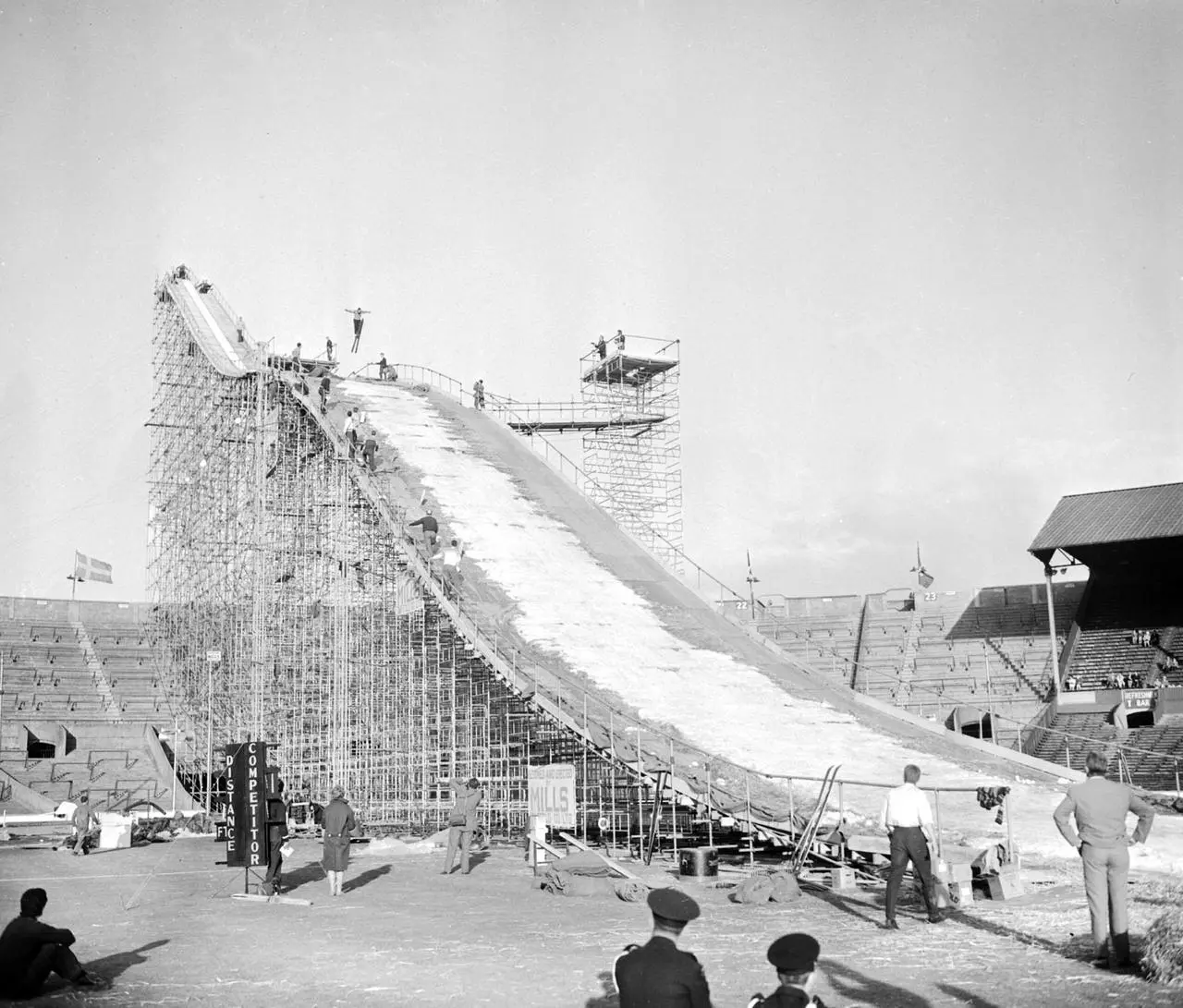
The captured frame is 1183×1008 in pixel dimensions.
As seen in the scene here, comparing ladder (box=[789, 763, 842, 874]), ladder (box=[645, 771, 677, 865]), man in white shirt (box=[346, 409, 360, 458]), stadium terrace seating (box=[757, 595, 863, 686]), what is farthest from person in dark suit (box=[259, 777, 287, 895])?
stadium terrace seating (box=[757, 595, 863, 686])

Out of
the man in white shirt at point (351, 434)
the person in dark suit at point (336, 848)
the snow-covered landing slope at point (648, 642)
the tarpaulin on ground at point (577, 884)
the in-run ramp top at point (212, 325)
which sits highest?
the in-run ramp top at point (212, 325)

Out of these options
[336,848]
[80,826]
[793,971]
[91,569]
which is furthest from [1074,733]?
[91,569]

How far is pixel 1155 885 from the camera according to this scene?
1049 centimetres

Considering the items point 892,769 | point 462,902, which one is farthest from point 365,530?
point 462,902

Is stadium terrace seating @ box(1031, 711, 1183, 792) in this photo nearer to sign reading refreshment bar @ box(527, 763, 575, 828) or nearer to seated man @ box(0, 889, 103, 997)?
sign reading refreshment bar @ box(527, 763, 575, 828)

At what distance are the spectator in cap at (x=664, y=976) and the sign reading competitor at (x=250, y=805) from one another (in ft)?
32.3

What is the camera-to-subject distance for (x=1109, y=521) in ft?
111

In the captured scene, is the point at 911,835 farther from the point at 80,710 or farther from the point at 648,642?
the point at 80,710

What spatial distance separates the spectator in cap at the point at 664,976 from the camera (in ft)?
14.1

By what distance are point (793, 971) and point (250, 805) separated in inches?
411

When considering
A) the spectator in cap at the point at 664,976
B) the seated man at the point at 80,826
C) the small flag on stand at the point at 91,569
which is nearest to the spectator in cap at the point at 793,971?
the spectator in cap at the point at 664,976

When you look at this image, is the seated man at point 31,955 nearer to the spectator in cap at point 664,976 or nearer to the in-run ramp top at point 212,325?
the spectator in cap at point 664,976

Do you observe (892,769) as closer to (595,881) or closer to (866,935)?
(595,881)

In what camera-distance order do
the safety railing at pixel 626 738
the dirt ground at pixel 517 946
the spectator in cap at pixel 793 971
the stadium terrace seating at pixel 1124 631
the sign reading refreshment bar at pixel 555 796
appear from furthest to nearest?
the stadium terrace seating at pixel 1124 631
the sign reading refreshment bar at pixel 555 796
the safety railing at pixel 626 738
the dirt ground at pixel 517 946
the spectator in cap at pixel 793 971
